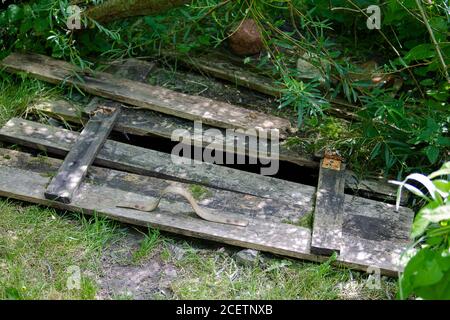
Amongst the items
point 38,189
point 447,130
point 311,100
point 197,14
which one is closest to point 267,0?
point 197,14

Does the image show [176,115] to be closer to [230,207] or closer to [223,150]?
[223,150]

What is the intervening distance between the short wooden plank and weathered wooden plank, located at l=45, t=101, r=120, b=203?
48.1 inches

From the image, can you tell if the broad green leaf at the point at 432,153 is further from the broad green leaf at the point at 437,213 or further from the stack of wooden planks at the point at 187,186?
the broad green leaf at the point at 437,213

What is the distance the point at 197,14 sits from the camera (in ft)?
14.0

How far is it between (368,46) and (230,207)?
6.08 feet

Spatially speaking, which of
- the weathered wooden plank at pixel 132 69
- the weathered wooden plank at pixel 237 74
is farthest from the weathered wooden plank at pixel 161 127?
the weathered wooden plank at pixel 237 74

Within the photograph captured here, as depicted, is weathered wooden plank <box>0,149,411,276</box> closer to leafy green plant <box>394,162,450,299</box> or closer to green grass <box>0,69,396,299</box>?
green grass <box>0,69,396,299</box>

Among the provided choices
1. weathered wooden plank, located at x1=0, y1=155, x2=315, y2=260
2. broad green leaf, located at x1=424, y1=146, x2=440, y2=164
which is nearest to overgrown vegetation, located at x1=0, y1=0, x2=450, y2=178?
broad green leaf, located at x1=424, y1=146, x2=440, y2=164

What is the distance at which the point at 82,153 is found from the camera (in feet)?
12.2

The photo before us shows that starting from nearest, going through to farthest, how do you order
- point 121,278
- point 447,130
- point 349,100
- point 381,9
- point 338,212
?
point 121,278 → point 338,212 → point 447,130 → point 349,100 → point 381,9

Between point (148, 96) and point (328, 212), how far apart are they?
1.35 metres

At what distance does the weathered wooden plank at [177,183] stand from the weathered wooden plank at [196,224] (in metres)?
0.02

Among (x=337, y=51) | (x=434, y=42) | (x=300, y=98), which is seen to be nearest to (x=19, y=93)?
(x=300, y=98)

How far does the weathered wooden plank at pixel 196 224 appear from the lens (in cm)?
326
